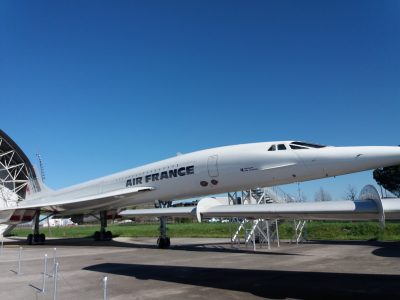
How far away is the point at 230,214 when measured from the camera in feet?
A: 22.2

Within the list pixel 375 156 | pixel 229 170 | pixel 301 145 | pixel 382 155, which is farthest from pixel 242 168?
pixel 382 155

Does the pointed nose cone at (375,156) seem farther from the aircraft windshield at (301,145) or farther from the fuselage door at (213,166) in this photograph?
the fuselage door at (213,166)

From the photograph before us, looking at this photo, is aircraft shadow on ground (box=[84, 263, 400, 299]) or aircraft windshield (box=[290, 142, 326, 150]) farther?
aircraft windshield (box=[290, 142, 326, 150])

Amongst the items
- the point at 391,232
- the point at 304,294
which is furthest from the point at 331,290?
the point at 391,232

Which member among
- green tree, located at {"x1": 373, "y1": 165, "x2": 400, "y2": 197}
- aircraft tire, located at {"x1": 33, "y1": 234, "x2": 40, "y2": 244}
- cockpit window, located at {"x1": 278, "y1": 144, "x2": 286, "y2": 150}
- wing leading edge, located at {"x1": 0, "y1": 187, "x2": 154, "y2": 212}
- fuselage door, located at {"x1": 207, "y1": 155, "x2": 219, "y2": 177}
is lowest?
aircraft tire, located at {"x1": 33, "y1": 234, "x2": 40, "y2": 244}

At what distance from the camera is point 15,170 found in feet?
123

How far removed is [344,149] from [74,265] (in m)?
9.81

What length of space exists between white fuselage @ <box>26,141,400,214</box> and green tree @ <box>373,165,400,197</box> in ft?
129

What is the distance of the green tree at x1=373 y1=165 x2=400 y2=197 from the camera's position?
49.3 metres

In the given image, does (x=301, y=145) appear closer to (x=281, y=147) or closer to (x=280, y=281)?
(x=281, y=147)

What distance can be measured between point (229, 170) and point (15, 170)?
29.9 meters

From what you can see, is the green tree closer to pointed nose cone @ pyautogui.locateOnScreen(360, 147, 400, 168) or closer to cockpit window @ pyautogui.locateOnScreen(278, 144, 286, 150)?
cockpit window @ pyautogui.locateOnScreen(278, 144, 286, 150)

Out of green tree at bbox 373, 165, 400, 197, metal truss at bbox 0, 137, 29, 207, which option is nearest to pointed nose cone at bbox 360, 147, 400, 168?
metal truss at bbox 0, 137, 29, 207

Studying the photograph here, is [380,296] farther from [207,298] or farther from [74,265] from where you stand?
[74,265]
